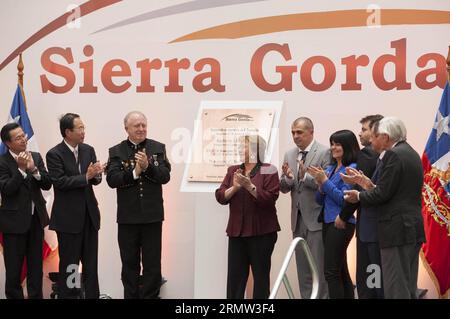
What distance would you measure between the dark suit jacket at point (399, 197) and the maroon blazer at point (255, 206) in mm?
919

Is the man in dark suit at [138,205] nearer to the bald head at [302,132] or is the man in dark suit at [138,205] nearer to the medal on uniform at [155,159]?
the medal on uniform at [155,159]

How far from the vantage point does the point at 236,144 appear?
259 inches

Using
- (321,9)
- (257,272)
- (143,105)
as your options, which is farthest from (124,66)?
(257,272)

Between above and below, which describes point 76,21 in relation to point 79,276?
above

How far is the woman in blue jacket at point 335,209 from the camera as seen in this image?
6.14 m

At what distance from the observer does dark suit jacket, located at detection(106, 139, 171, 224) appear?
6527 mm

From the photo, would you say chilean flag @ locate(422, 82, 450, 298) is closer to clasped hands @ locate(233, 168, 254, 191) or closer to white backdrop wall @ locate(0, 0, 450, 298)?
white backdrop wall @ locate(0, 0, 450, 298)

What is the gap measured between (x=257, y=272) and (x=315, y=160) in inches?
40.4

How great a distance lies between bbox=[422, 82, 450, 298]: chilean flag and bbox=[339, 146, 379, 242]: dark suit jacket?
34.9 inches

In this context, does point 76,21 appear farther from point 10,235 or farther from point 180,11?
point 10,235

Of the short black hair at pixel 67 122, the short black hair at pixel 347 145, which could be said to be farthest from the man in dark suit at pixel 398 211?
the short black hair at pixel 67 122

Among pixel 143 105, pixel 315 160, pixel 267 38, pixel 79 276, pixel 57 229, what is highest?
pixel 267 38

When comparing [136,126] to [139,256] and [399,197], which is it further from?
[399,197]

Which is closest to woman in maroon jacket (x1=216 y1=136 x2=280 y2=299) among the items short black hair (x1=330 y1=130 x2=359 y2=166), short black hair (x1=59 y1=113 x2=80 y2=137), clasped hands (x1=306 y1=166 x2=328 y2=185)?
clasped hands (x1=306 y1=166 x2=328 y2=185)
